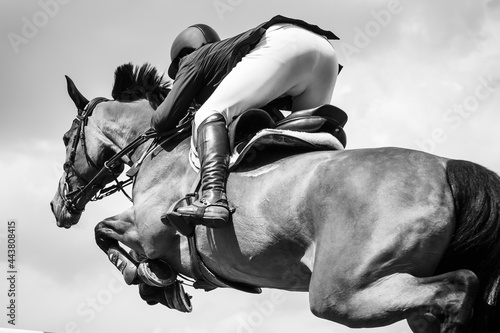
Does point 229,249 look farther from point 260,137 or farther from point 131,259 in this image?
point 131,259

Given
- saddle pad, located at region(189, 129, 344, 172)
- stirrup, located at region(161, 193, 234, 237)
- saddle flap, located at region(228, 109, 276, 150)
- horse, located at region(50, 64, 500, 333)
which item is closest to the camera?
horse, located at region(50, 64, 500, 333)

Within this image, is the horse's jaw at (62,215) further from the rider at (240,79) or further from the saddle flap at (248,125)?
the saddle flap at (248,125)

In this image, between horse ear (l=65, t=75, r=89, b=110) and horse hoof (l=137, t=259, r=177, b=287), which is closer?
horse hoof (l=137, t=259, r=177, b=287)

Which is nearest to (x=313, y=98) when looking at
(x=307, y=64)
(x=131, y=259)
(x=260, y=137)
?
(x=307, y=64)

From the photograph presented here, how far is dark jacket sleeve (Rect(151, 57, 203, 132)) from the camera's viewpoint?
9164 mm

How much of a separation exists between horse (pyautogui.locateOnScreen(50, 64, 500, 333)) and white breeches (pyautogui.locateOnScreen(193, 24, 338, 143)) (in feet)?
2.37

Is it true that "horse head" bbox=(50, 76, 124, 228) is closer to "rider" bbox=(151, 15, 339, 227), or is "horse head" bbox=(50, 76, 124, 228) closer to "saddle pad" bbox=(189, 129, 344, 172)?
"rider" bbox=(151, 15, 339, 227)

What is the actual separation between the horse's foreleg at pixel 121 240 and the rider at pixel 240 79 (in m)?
1.04

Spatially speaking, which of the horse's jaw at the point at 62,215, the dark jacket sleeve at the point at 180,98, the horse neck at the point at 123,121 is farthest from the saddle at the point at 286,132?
the horse's jaw at the point at 62,215

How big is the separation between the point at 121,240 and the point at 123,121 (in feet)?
5.04

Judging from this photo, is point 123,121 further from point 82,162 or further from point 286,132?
point 286,132

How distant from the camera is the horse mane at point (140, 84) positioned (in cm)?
1051

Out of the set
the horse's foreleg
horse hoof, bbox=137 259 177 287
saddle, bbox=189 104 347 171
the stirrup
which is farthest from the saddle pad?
the horse's foreleg

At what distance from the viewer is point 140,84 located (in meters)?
10.6
